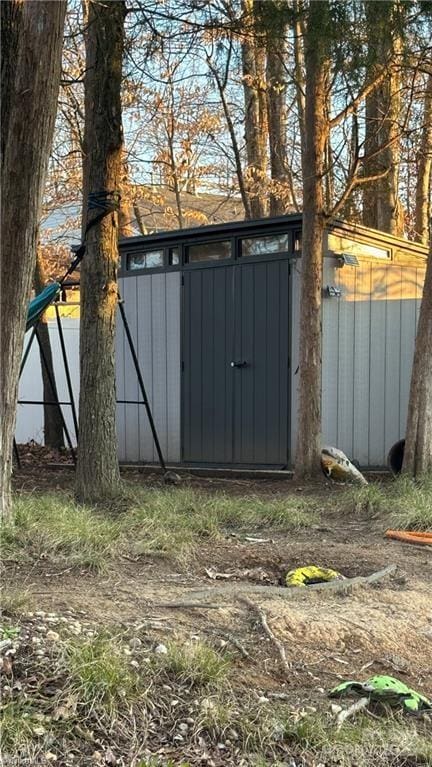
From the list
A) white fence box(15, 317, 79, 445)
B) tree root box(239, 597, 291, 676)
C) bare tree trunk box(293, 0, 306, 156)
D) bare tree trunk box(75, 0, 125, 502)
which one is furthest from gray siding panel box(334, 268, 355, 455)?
tree root box(239, 597, 291, 676)

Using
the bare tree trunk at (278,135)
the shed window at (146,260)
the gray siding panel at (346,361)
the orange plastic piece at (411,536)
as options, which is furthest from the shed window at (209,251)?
the orange plastic piece at (411,536)

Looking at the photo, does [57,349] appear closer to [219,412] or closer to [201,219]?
[219,412]

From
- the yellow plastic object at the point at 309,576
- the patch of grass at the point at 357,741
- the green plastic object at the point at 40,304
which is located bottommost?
the patch of grass at the point at 357,741

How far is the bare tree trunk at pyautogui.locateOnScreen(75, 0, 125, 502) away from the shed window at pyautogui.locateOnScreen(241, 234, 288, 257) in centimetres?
291

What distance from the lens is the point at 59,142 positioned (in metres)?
13.2

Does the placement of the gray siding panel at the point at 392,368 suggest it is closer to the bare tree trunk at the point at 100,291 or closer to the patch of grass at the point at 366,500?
the patch of grass at the point at 366,500

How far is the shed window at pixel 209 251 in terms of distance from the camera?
357 inches

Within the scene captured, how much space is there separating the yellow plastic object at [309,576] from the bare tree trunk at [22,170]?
62.5 inches

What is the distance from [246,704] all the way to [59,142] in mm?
12230

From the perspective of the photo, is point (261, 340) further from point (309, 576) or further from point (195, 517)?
point (309, 576)

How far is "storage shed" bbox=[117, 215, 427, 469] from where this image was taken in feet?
28.0

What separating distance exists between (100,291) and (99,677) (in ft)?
13.2

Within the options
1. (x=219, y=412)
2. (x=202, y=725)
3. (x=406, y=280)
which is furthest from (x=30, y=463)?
(x=202, y=725)

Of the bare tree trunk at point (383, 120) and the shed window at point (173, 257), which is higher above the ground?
the bare tree trunk at point (383, 120)
